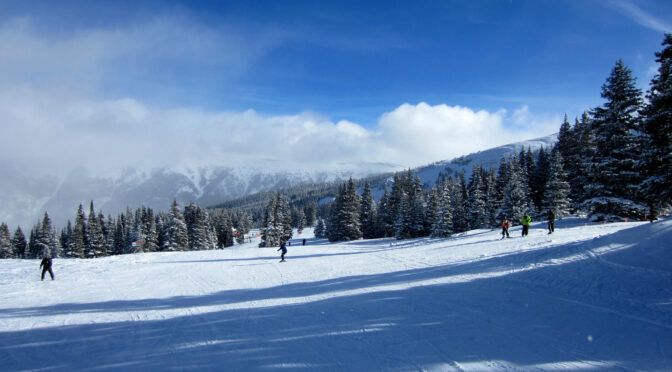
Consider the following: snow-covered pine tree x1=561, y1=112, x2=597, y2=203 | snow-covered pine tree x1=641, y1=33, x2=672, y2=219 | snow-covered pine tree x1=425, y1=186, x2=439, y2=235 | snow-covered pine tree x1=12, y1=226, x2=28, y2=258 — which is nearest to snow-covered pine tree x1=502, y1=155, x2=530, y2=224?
snow-covered pine tree x1=561, y1=112, x2=597, y2=203

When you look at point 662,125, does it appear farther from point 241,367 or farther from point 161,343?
point 161,343

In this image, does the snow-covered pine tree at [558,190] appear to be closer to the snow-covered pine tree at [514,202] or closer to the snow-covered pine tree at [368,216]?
the snow-covered pine tree at [514,202]

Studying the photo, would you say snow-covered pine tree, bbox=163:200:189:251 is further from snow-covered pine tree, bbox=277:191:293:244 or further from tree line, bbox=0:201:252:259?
snow-covered pine tree, bbox=277:191:293:244

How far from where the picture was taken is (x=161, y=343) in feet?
26.7

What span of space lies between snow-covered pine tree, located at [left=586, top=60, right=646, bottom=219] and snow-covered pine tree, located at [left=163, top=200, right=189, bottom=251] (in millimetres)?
53824

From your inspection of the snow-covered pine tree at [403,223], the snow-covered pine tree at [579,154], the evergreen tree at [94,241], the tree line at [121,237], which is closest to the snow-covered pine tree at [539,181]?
the snow-covered pine tree at [579,154]

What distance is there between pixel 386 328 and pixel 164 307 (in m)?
9.05

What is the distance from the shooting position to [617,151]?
2258cm

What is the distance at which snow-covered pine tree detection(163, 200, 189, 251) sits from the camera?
50.2 meters

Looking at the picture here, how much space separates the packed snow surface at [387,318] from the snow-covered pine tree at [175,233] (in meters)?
34.4

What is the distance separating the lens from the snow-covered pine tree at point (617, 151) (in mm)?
22469

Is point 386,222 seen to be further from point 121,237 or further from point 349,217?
point 121,237

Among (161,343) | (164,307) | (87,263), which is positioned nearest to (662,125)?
(161,343)

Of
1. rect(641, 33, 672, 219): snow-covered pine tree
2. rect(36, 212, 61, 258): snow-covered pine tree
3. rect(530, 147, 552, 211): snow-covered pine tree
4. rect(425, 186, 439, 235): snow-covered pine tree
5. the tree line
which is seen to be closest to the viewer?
rect(641, 33, 672, 219): snow-covered pine tree
